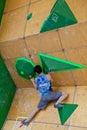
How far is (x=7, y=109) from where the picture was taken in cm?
272

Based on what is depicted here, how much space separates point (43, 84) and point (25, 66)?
0.25 m

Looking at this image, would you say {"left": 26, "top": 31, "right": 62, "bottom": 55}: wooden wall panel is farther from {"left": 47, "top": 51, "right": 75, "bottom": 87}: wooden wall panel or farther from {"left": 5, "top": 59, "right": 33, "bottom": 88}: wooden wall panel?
{"left": 5, "top": 59, "right": 33, "bottom": 88}: wooden wall panel

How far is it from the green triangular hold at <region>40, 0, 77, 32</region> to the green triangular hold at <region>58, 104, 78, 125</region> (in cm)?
70

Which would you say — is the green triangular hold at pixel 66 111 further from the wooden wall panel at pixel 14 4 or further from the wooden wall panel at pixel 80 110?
the wooden wall panel at pixel 14 4

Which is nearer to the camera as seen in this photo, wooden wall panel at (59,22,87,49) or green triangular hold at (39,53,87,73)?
wooden wall panel at (59,22,87,49)

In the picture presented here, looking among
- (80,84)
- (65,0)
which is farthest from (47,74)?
(65,0)

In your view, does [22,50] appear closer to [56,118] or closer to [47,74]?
[47,74]

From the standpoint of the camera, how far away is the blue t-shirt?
98.7 inches

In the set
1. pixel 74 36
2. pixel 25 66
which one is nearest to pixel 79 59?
pixel 74 36

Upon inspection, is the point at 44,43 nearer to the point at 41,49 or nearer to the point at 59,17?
the point at 41,49

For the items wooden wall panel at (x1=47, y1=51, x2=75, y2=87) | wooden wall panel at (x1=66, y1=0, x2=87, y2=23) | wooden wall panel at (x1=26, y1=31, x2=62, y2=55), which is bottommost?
wooden wall panel at (x1=47, y1=51, x2=75, y2=87)

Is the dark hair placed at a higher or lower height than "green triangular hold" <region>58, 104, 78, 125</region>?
higher

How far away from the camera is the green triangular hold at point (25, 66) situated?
8.41 feet

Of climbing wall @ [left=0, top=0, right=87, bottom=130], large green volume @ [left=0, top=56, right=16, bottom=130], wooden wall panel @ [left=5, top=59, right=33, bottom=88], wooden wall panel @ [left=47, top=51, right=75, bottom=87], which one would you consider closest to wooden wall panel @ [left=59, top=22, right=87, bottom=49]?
climbing wall @ [left=0, top=0, right=87, bottom=130]
